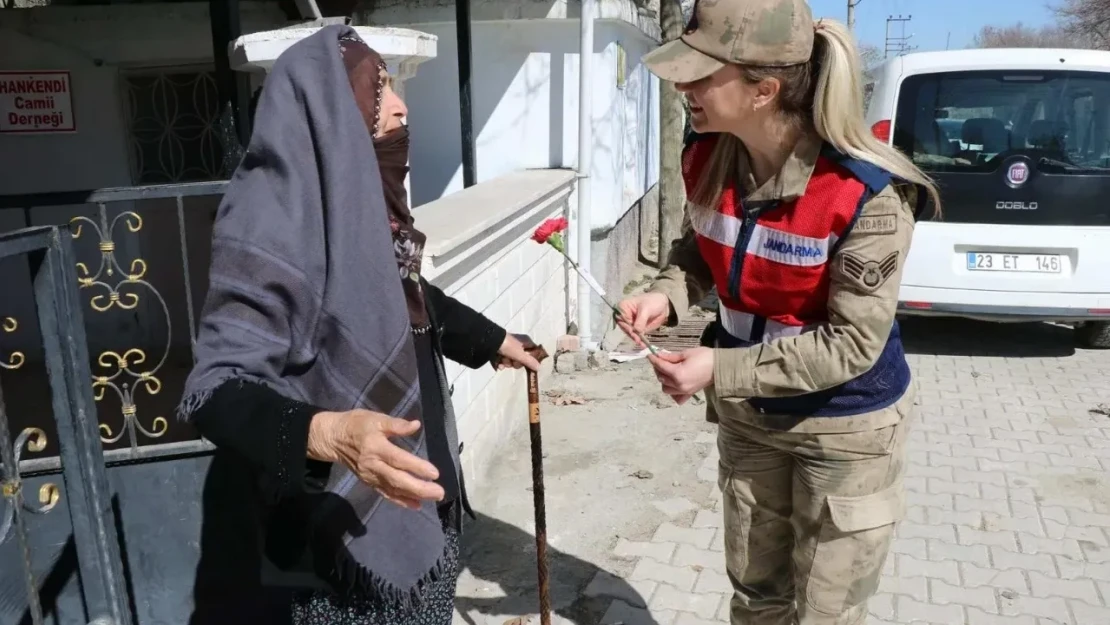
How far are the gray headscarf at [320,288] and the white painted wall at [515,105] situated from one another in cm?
472

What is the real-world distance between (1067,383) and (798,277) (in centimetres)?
496

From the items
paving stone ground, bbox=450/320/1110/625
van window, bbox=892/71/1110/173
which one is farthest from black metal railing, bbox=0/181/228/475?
van window, bbox=892/71/1110/173

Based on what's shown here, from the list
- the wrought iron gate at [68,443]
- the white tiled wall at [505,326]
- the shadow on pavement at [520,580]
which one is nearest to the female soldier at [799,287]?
the shadow on pavement at [520,580]

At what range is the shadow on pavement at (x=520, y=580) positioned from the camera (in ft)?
10.6

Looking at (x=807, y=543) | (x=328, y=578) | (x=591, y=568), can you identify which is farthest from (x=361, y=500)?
(x=591, y=568)

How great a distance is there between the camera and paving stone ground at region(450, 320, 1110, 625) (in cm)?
328

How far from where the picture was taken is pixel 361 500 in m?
1.62

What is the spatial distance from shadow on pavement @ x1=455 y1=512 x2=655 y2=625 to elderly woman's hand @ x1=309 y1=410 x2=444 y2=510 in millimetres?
1937

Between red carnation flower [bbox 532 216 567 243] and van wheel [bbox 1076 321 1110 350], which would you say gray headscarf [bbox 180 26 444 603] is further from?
van wheel [bbox 1076 321 1110 350]

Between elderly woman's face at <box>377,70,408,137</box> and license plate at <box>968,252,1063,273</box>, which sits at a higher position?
elderly woman's face at <box>377,70,408,137</box>

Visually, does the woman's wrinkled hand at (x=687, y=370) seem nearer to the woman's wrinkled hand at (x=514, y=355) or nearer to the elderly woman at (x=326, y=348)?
the woman's wrinkled hand at (x=514, y=355)

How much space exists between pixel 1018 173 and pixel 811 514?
15.6 feet

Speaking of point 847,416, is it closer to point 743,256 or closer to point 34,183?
point 743,256

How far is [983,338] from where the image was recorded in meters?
7.14
